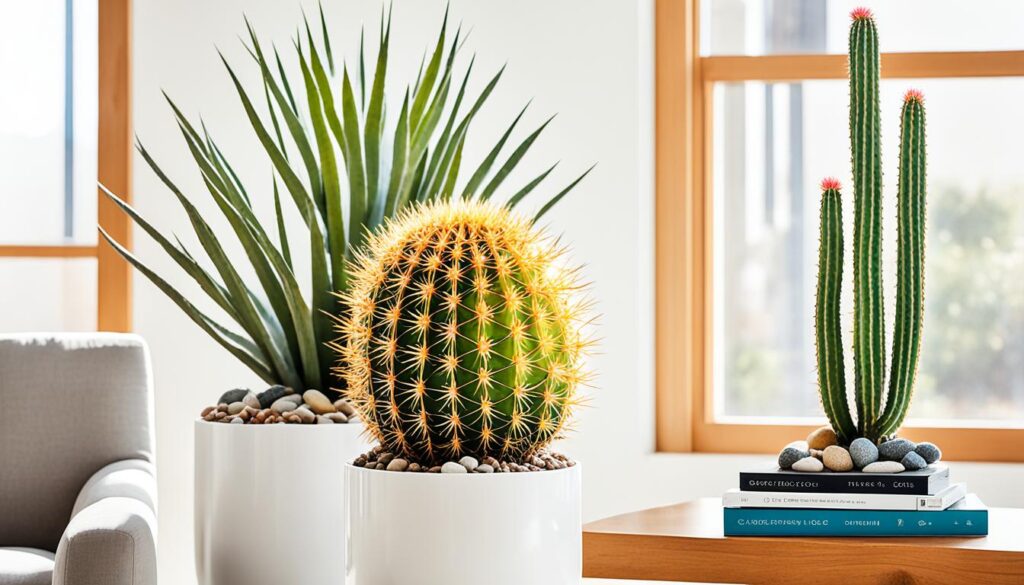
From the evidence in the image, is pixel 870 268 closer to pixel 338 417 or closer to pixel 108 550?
pixel 338 417

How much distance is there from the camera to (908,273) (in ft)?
5.38

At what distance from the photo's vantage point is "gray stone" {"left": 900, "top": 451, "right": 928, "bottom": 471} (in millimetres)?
1533

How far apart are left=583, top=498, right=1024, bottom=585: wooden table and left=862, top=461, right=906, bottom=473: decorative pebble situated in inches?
3.8

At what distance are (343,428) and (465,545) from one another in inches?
12.4

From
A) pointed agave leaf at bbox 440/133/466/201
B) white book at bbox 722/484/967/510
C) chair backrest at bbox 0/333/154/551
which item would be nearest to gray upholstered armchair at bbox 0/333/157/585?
chair backrest at bbox 0/333/154/551

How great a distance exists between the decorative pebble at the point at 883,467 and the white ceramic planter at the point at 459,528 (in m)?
0.73

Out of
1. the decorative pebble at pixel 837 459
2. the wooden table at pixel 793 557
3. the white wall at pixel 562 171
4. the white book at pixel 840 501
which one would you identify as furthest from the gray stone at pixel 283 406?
the white wall at pixel 562 171

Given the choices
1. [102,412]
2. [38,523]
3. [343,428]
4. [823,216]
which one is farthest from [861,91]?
[38,523]

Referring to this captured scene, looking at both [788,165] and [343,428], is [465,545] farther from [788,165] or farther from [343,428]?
[788,165]

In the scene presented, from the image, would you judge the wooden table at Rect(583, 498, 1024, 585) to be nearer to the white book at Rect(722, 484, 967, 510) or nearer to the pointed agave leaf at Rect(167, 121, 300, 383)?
the white book at Rect(722, 484, 967, 510)

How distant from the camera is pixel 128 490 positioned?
1.76m

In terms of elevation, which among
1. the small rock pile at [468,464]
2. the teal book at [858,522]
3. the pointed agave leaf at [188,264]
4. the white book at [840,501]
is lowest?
the teal book at [858,522]

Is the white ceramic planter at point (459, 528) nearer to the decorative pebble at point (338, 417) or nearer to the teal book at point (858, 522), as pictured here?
the decorative pebble at point (338, 417)

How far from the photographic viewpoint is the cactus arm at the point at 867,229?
5.39ft
